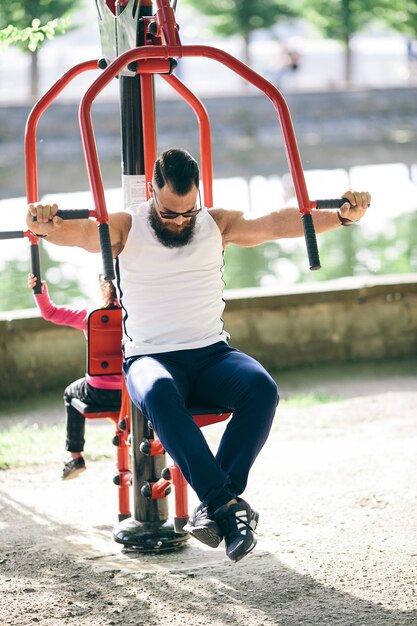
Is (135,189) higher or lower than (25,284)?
higher

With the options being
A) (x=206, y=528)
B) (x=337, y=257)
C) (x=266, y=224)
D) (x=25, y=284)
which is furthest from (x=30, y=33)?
(x=337, y=257)

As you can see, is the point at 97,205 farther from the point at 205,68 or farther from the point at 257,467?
the point at 205,68

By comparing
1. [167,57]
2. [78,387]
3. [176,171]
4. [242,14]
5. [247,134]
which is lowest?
[78,387]

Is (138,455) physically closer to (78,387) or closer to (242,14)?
(78,387)

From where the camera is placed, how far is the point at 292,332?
Answer: 308 inches

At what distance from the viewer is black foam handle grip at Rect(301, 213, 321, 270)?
367 centimetres

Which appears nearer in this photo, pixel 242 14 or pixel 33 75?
pixel 33 75

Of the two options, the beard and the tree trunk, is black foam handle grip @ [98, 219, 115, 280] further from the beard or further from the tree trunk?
the tree trunk

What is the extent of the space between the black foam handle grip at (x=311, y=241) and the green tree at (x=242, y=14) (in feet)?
94.8

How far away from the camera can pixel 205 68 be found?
4350 cm

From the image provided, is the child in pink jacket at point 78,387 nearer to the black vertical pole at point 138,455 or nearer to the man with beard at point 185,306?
the black vertical pole at point 138,455

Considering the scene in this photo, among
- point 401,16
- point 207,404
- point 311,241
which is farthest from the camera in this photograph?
point 401,16

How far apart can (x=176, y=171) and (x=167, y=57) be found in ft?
1.32

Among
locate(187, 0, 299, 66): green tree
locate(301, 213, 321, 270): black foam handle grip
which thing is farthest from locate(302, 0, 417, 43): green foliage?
locate(301, 213, 321, 270): black foam handle grip
